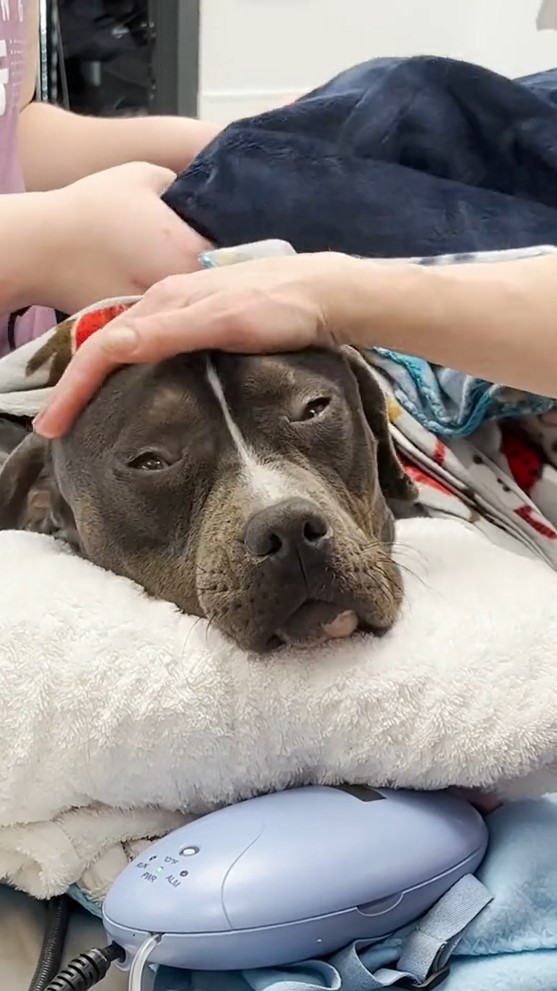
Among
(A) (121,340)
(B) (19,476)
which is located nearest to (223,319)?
(A) (121,340)

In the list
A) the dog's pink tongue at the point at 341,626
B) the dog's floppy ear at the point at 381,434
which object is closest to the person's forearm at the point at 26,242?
the dog's floppy ear at the point at 381,434

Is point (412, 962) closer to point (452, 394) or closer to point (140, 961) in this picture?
point (140, 961)

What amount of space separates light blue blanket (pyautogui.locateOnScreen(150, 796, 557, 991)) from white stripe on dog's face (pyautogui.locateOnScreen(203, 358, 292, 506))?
0.40 metres

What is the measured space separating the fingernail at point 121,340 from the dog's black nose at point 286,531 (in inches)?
10.3

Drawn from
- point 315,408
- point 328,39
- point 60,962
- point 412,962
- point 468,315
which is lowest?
point 60,962

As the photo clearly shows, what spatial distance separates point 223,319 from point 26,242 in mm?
542

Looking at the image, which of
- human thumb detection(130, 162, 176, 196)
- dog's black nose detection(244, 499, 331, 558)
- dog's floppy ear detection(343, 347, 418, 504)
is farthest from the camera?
human thumb detection(130, 162, 176, 196)

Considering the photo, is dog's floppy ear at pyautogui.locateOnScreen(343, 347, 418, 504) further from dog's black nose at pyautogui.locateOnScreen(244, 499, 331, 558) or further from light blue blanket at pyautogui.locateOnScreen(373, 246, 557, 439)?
dog's black nose at pyautogui.locateOnScreen(244, 499, 331, 558)

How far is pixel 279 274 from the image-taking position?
1.23 metres

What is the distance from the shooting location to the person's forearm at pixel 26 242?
160 cm

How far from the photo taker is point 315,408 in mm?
1236

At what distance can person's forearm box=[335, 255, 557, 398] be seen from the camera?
1219mm

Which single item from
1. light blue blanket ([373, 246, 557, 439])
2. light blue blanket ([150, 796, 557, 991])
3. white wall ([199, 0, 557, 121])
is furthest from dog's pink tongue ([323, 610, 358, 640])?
white wall ([199, 0, 557, 121])

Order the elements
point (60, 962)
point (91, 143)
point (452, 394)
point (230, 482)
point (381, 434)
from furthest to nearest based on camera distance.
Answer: point (91, 143)
point (452, 394)
point (381, 434)
point (230, 482)
point (60, 962)
